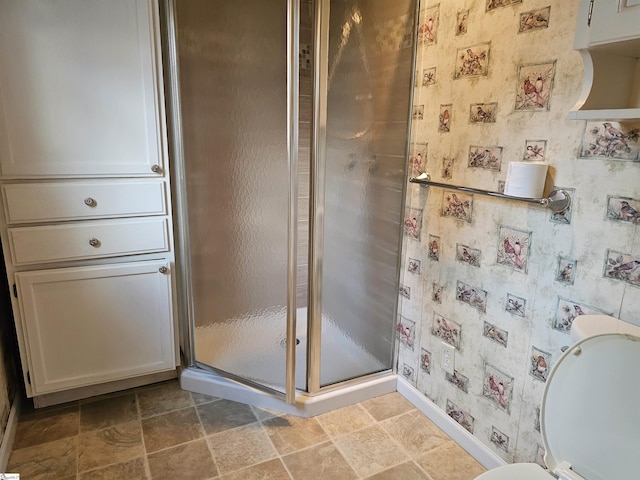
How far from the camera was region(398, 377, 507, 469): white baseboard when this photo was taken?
1680 millimetres

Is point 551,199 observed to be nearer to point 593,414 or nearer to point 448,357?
point 593,414

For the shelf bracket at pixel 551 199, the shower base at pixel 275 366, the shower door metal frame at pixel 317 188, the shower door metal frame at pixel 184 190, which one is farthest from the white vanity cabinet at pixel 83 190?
the shelf bracket at pixel 551 199

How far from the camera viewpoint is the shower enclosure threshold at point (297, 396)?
1.99 metres

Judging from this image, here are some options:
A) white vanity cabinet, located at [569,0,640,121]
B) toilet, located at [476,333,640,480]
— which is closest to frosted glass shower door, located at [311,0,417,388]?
white vanity cabinet, located at [569,0,640,121]

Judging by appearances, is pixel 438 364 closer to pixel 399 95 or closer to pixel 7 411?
pixel 399 95

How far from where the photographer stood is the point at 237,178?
6.28 ft

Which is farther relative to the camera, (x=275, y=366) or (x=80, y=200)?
(x=275, y=366)

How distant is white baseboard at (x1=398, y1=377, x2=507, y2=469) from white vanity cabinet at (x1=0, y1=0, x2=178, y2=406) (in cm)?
119

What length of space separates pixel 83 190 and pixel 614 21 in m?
1.81

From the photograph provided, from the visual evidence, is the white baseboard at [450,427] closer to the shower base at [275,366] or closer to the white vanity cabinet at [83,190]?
the shower base at [275,366]

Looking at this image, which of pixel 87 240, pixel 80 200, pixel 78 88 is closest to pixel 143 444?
pixel 87 240

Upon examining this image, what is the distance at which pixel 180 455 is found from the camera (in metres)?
1.71

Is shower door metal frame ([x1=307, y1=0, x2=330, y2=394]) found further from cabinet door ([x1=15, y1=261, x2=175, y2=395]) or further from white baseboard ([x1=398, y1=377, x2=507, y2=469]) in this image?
cabinet door ([x1=15, y1=261, x2=175, y2=395])

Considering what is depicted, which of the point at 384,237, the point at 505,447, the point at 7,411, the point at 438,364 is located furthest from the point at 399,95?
the point at 7,411
